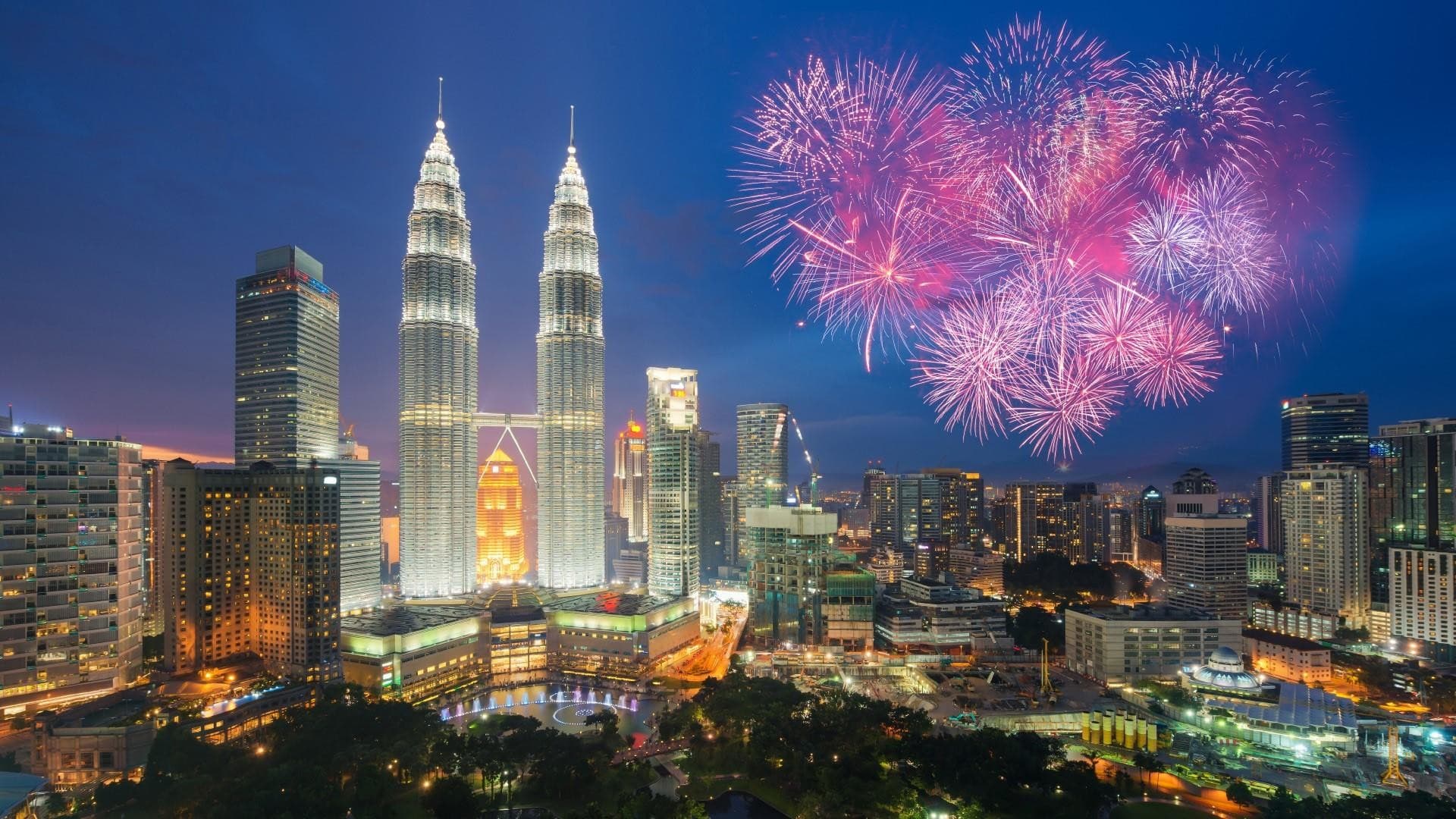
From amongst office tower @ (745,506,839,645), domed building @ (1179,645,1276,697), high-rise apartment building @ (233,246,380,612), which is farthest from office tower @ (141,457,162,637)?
domed building @ (1179,645,1276,697)

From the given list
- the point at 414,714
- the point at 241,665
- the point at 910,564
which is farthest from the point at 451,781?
the point at 910,564

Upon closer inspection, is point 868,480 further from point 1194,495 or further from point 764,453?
point 1194,495

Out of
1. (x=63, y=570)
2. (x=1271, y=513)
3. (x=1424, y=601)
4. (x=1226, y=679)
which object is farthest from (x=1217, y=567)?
(x=63, y=570)

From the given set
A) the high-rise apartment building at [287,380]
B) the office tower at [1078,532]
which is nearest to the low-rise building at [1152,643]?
the office tower at [1078,532]

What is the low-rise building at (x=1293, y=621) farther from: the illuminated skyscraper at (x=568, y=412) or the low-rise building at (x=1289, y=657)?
the illuminated skyscraper at (x=568, y=412)

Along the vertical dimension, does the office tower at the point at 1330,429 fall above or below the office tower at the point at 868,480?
above

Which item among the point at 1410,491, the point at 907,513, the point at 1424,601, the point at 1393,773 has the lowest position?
the point at 1393,773
